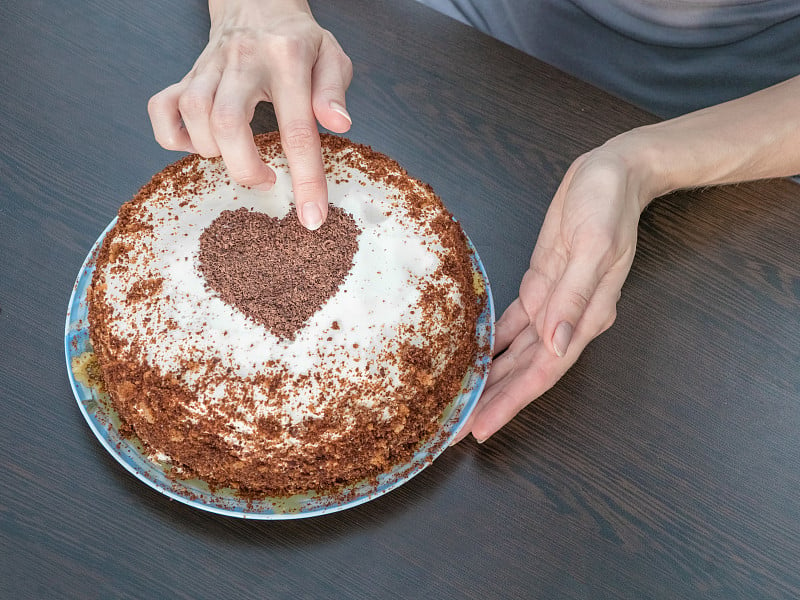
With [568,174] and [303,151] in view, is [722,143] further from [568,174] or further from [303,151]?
[303,151]

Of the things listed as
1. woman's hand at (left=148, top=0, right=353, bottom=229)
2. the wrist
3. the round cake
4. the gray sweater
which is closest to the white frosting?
the round cake

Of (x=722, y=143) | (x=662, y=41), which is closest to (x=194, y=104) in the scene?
(x=722, y=143)

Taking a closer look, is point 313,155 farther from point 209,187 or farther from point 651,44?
point 651,44

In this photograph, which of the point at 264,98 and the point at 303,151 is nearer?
the point at 303,151

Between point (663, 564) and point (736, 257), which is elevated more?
point (736, 257)

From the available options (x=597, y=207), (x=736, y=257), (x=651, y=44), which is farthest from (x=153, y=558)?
(x=651, y=44)
